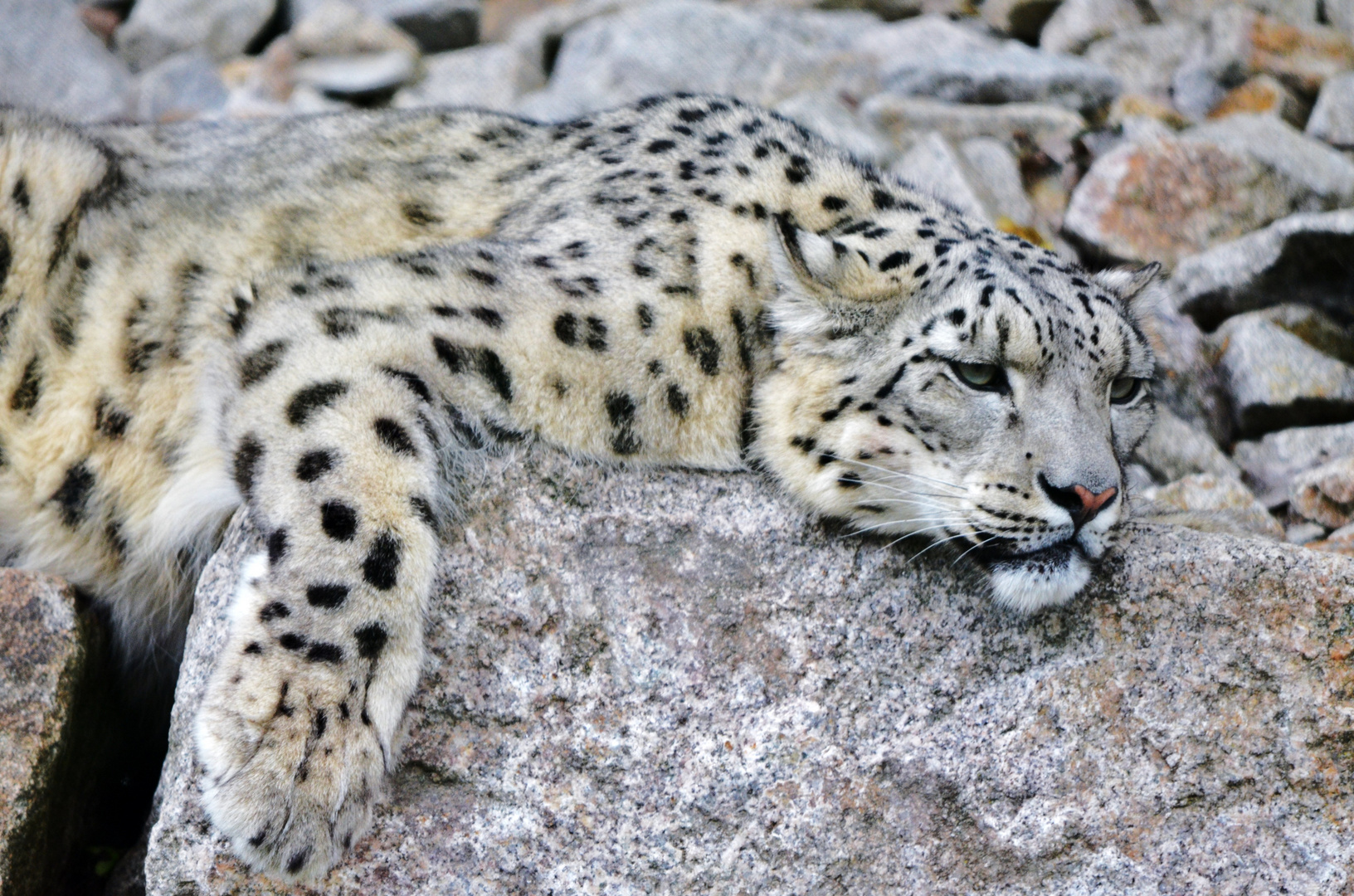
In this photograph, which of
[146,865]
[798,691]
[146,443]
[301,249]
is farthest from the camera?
[301,249]

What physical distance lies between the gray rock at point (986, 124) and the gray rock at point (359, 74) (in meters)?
3.76

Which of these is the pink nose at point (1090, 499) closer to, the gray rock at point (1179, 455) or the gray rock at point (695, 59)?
the gray rock at point (1179, 455)

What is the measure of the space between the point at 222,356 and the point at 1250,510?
350cm

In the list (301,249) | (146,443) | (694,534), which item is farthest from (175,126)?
(694,534)

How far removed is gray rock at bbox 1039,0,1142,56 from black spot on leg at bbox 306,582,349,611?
7.75 metres

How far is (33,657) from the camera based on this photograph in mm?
3303

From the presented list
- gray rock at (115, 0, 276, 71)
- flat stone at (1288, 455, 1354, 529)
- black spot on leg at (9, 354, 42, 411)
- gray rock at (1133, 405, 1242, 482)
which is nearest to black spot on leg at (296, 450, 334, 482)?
black spot on leg at (9, 354, 42, 411)

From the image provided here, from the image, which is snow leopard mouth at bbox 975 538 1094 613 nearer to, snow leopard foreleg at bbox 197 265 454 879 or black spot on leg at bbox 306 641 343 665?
snow leopard foreleg at bbox 197 265 454 879

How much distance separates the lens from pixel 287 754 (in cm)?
267

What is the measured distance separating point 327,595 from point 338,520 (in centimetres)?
19

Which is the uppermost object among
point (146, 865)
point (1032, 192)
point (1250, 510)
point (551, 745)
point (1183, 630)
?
point (1183, 630)

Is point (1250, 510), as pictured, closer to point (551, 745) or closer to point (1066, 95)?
point (551, 745)

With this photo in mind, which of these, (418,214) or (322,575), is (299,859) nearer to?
(322,575)

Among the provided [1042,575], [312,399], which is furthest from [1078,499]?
[312,399]
